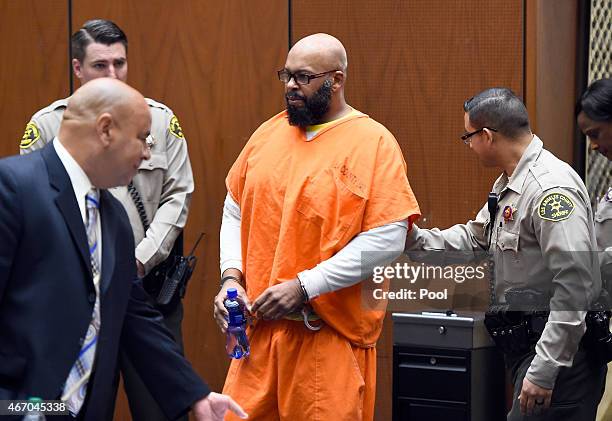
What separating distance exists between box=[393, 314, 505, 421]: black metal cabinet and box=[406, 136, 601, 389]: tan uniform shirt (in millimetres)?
770

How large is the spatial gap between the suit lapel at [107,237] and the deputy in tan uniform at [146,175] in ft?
5.57

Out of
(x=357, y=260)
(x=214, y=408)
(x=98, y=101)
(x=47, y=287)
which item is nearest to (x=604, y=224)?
(x=357, y=260)

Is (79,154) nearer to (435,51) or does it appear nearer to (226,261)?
(226,261)

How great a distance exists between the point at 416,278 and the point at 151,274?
1232 millimetres

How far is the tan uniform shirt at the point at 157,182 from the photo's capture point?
5199mm

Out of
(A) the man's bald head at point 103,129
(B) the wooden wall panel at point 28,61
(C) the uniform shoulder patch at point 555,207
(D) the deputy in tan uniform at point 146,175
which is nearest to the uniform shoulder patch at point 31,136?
(D) the deputy in tan uniform at point 146,175

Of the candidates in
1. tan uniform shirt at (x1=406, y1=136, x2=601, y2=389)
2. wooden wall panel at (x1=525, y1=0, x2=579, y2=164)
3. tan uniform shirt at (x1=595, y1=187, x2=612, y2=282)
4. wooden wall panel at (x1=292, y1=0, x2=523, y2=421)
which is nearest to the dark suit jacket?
tan uniform shirt at (x1=406, y1=136, x2=601, y2=389)

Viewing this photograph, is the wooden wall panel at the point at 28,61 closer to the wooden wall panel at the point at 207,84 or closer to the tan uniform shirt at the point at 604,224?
the wooden wall panel at the point at 207,84

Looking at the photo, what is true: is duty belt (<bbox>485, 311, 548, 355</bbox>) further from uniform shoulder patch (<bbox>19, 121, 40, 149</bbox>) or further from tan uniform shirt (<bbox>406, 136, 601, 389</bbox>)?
uniform shoulder patch (<bbox>19, 121, 40, 149</bbox>)

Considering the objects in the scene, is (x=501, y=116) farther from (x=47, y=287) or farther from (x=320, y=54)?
(x=47, y=287)

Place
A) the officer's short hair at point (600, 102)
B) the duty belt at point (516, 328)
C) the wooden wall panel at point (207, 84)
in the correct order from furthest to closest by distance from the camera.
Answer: the wooden wall panel at point (207, 84) → the officer's short hair at point (600, 102) → the duty belt at point (516, 328)

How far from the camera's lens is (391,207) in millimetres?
4625

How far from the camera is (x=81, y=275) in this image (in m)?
3.20

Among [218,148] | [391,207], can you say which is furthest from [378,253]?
[218,148]
